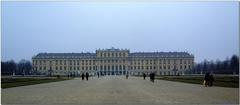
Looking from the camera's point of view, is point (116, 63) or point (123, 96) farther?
point (116, 63)

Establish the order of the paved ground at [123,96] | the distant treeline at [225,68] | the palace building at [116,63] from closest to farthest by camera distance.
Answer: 1. the paved ground at [123,96]
2. the distant treeline at [225,68]
3. the palace building at [116,63]

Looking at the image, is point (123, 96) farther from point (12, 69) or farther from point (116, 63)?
point (116, 63)

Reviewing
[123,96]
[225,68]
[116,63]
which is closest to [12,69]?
[116,63]

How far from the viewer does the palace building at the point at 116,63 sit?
15138 cm

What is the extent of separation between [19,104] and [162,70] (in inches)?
5529

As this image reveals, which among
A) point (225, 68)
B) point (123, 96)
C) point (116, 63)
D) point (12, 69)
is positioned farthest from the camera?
point (116, 63)

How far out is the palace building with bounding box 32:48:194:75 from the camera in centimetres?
15138

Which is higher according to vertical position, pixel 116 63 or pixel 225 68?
pixel 116 63

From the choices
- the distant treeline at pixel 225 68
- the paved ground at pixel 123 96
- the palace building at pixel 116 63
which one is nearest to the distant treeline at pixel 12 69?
the palace building at pixel 116 63

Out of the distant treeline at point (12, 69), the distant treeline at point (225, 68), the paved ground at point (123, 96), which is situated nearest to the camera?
the paved ground at point (123, 96)

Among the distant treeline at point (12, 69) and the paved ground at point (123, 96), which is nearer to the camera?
the paved ground at point (123, 96)

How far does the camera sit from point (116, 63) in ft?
499

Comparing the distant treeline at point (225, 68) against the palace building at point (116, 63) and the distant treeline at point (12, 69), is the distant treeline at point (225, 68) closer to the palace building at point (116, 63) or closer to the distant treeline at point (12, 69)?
the palace building at point (116, 63)

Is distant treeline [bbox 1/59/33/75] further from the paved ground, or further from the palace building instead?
the paved ground
